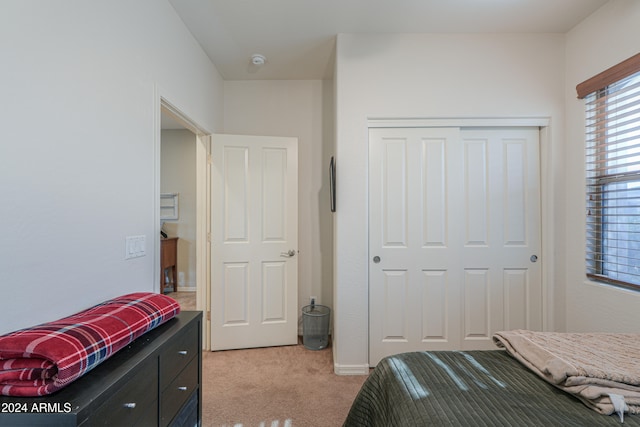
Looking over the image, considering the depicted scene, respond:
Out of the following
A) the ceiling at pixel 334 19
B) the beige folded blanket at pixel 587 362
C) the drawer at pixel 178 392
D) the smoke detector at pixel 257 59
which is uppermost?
the ceiling at pixel 334 19

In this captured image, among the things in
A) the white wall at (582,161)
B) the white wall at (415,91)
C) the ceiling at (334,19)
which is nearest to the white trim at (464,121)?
the white wall at (415,91)

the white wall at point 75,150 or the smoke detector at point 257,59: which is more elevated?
the smoke detector at point 257,59

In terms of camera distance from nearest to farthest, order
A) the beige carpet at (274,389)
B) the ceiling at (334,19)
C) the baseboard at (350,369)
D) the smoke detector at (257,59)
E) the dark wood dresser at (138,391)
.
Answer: the dark wood dresser at (138,391), the beige carpet at (274,389), the ceiling at (334,19), the baseboard at (350,369), the smoke detector at (257,59)

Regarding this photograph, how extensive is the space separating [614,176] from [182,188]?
5.09 m

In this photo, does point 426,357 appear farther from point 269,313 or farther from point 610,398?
point 269,313

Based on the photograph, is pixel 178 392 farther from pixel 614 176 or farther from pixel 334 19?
pixel 614 176

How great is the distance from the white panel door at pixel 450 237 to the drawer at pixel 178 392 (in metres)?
1.40

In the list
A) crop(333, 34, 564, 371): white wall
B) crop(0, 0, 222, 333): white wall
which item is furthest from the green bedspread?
crop(0, 0, 222, 333): white wall

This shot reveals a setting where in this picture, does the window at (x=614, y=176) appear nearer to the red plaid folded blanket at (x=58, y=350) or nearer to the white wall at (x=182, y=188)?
the red plaid folded blanket at (x=58, y=350)

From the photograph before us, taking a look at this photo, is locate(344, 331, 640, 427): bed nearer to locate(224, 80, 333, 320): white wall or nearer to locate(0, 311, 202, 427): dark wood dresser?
locate(0, 311, 202, 427): dark wood dresser

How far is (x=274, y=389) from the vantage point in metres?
2.08

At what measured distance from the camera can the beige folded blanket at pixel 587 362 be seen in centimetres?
90

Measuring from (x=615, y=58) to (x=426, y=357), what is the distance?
233 centimetres

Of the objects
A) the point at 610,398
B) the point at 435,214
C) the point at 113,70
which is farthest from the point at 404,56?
the point at 610,398
